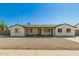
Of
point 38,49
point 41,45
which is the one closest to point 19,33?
point 41,45

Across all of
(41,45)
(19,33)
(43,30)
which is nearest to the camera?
(41,45)

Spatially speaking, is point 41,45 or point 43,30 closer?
point 41,45

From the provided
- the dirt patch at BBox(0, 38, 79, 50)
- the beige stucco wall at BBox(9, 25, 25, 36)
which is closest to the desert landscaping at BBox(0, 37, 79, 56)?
the dirt patch at BBox(0, 38, 79, 50)

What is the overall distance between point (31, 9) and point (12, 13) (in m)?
2.15

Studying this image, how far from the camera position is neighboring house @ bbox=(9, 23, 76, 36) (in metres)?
19.0

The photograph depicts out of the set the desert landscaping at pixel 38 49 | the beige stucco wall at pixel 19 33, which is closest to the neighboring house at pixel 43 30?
the beige stucco wall at pixel 19 33

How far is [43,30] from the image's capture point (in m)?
19.3

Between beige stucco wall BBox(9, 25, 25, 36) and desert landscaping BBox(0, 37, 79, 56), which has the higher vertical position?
beige stucco wall BBox(9, 25, 25, 36)

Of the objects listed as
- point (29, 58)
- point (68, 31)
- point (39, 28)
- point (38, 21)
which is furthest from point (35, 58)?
point (68, 31)

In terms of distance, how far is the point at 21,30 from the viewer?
72.8 ft

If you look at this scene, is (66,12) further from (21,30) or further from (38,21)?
(21,30)

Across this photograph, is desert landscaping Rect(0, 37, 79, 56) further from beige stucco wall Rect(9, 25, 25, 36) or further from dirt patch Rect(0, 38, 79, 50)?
beige stucco wall Rect(9, 25, 25, 36)

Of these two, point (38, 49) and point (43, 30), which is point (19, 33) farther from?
point (38, 49)

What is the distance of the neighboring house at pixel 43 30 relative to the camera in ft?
62.2
